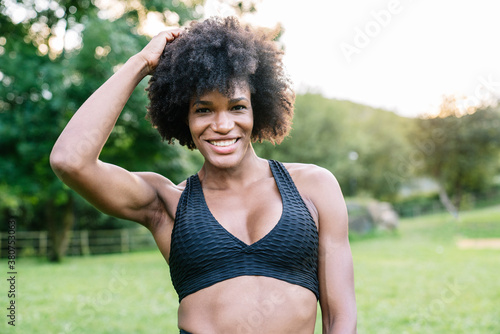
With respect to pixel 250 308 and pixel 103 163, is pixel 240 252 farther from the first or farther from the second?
pixel 103 163

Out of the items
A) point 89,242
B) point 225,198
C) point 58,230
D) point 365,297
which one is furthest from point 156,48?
point 89,242

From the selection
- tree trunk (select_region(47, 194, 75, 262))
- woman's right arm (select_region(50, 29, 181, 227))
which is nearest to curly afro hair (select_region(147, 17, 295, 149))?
woman's right arm (select_region(50, 29, 181, 227))

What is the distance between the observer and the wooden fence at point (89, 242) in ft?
71.6

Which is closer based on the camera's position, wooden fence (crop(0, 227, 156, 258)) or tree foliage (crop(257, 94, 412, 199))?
wooden fence (crop(0, 227, 156, 258))

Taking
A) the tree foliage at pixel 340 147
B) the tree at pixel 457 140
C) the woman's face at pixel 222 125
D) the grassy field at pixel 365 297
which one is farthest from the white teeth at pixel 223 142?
the tree foliage at pixel 340 147

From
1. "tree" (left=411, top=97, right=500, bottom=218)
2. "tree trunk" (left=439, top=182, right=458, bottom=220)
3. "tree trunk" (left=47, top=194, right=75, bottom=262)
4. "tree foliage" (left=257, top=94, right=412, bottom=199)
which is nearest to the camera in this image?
"tree trunk" (left=47, top=194, right=75, bottom=262)

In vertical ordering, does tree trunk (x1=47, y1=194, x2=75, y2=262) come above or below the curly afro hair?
below

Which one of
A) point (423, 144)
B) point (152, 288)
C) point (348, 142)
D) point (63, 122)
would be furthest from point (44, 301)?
point (348, 142)

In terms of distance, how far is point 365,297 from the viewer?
8.23m

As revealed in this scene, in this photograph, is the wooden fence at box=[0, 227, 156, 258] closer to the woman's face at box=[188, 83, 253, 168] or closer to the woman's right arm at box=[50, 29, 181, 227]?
the woman's right arm at box=[50, 29, 181, 227]

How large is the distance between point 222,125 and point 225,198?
0.32 meters

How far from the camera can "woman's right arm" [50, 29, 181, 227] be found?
Result: 1.83 meters

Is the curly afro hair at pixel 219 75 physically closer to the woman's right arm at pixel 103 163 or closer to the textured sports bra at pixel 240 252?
the woman's right arm at pixel 103 163

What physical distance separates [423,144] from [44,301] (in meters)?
17.5
